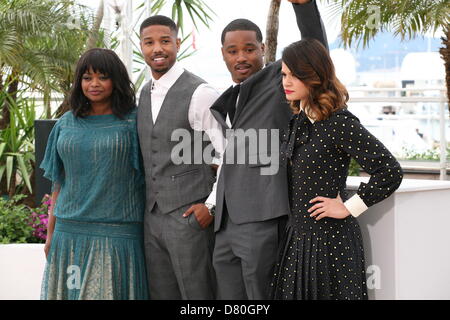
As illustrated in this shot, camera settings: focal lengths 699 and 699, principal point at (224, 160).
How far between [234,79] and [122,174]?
0.66 m

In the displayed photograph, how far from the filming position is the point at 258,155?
9.38 feet

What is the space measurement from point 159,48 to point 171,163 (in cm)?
53

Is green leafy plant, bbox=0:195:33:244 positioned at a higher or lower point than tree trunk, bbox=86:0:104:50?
lower

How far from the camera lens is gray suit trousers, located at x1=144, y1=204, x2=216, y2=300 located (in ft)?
10.1

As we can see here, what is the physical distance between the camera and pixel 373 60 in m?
147

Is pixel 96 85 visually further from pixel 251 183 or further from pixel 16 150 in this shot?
pixel 16 150

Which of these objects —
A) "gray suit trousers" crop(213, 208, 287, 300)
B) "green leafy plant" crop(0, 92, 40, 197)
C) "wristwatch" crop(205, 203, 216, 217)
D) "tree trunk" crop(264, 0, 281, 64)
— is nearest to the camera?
"gray suit trousers" crop(213, 208, 287, 300)

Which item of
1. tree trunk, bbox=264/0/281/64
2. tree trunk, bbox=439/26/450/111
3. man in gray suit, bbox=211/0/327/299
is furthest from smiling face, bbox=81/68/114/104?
tree trunk, bbox=439/26/450/111

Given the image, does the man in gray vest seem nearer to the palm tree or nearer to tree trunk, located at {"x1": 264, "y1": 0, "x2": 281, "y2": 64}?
tree trunk, located at {"x1": 264, "y1": 0, "x2": 281, "y2": 64}

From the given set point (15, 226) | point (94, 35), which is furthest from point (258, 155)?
point (94, 35)

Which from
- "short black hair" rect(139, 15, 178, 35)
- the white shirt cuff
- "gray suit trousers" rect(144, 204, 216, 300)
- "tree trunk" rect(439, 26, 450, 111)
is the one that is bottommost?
"gray suit trousers" rect(144, 204, 216, 300)

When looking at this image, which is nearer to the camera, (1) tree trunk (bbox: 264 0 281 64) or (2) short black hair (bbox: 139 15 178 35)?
(2) short black hair (bbox: 139 15 178 35)

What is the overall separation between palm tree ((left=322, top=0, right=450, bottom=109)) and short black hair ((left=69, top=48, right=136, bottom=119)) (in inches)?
171

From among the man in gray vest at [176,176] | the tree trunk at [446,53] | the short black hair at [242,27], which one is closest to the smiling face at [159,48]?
the man in gray vest at [176,176]
